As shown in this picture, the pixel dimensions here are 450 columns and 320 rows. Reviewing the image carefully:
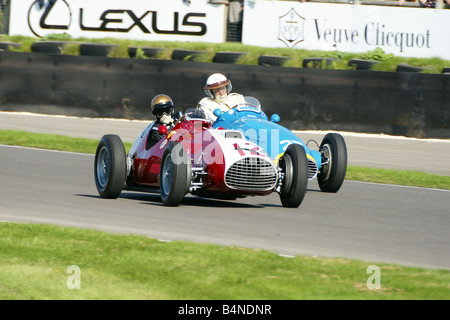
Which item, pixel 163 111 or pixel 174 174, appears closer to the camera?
pixel 174 174

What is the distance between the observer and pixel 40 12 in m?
21.3

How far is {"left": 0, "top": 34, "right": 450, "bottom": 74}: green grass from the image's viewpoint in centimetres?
1759

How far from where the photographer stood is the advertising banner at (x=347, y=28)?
1764 centimetres

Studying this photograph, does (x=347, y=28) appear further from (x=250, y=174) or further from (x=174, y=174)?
(x=174, y=174)

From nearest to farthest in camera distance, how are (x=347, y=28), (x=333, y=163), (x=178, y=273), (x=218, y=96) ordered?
(x=178, y=273), (x=333, y=163), (x=218, y=96), (x=347, y=28)

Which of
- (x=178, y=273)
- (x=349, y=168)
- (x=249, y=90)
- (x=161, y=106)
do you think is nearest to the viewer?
(x=178, y=273)

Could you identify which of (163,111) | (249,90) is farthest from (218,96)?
(249,90)

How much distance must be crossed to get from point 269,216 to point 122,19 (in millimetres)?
12918

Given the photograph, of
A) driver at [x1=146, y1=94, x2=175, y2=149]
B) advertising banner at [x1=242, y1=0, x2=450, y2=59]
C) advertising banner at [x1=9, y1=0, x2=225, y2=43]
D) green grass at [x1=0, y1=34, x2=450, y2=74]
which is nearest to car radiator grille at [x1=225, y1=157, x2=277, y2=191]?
driver at [x1=146, y1=94, x2=175, y2=149]

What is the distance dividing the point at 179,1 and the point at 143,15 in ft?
3.11

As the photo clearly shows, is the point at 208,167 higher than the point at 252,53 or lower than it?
lower

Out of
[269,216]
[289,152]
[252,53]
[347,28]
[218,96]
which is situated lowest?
[269,216]

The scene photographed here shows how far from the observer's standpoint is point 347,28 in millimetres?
18234
